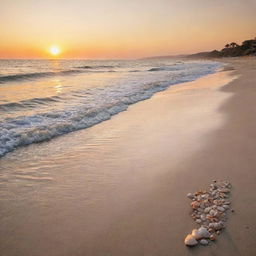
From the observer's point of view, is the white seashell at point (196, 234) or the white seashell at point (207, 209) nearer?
the white seashell at point (196, 234)

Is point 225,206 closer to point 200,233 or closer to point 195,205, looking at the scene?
point 195,205

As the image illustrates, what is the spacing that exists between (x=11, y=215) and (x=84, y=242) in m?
1.12

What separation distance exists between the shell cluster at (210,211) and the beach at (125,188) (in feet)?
0.24

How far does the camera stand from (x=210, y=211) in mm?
2982

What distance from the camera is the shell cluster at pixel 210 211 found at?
8.59 feet

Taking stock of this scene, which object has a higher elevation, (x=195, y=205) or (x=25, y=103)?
(x=25, y=103)

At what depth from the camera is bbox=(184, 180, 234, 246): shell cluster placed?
103 inches

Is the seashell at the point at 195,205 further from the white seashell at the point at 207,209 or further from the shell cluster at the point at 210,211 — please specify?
the white seashell at the point at 207,209

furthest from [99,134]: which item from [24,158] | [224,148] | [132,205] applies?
[132,205]

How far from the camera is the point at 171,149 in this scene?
A: 5227 mm

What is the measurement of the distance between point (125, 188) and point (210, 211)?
1251 millimetres

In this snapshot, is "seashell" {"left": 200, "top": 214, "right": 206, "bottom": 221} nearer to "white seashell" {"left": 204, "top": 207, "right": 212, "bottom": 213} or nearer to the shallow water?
"white seashell" {"left": 204, "top": 207, "right": 212, "bottom": 213}

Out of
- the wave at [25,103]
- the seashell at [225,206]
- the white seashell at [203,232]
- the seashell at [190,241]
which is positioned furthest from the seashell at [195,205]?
the wave at [25,103]

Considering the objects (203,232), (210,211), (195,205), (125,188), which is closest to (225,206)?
(210,211)
